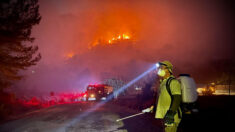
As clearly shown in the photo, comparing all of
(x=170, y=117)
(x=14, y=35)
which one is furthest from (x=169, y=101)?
(x=14, y=35)

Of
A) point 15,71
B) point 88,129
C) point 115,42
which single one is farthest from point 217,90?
point 115,42

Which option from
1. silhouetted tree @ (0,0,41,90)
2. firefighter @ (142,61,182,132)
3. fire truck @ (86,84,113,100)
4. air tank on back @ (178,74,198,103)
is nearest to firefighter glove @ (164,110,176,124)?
firefighter @ (142,61,182,132)

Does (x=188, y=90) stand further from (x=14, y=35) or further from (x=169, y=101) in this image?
(x=14, y=35)

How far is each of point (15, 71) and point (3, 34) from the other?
358 centimetres

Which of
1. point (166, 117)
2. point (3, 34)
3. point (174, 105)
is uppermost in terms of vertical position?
point (3, 34)

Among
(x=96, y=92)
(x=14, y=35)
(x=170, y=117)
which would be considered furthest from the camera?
(x=96, y=92)

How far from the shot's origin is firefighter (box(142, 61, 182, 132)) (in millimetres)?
4031

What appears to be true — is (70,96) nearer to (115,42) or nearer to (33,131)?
(33,131)

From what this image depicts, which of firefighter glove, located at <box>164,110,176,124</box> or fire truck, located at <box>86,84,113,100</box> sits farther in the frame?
fire truck, located at <box>86,84,113,100</box>

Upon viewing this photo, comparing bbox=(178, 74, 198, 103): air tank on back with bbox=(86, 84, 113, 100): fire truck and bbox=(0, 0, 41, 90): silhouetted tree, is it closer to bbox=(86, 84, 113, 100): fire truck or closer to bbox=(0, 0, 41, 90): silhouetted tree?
bbox=(0, 0, 41, 90): silhouetted tree

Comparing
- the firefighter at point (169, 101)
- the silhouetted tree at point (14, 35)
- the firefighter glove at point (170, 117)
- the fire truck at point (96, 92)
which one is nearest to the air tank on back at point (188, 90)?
the firefighter at point (169, 101)

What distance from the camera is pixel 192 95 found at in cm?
424

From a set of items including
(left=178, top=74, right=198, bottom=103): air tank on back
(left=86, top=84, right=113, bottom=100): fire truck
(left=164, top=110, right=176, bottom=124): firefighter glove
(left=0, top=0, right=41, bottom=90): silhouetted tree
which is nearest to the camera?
(left=164, top=110, right=176, bottom=124): firefighter glove

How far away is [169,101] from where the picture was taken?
429cm
